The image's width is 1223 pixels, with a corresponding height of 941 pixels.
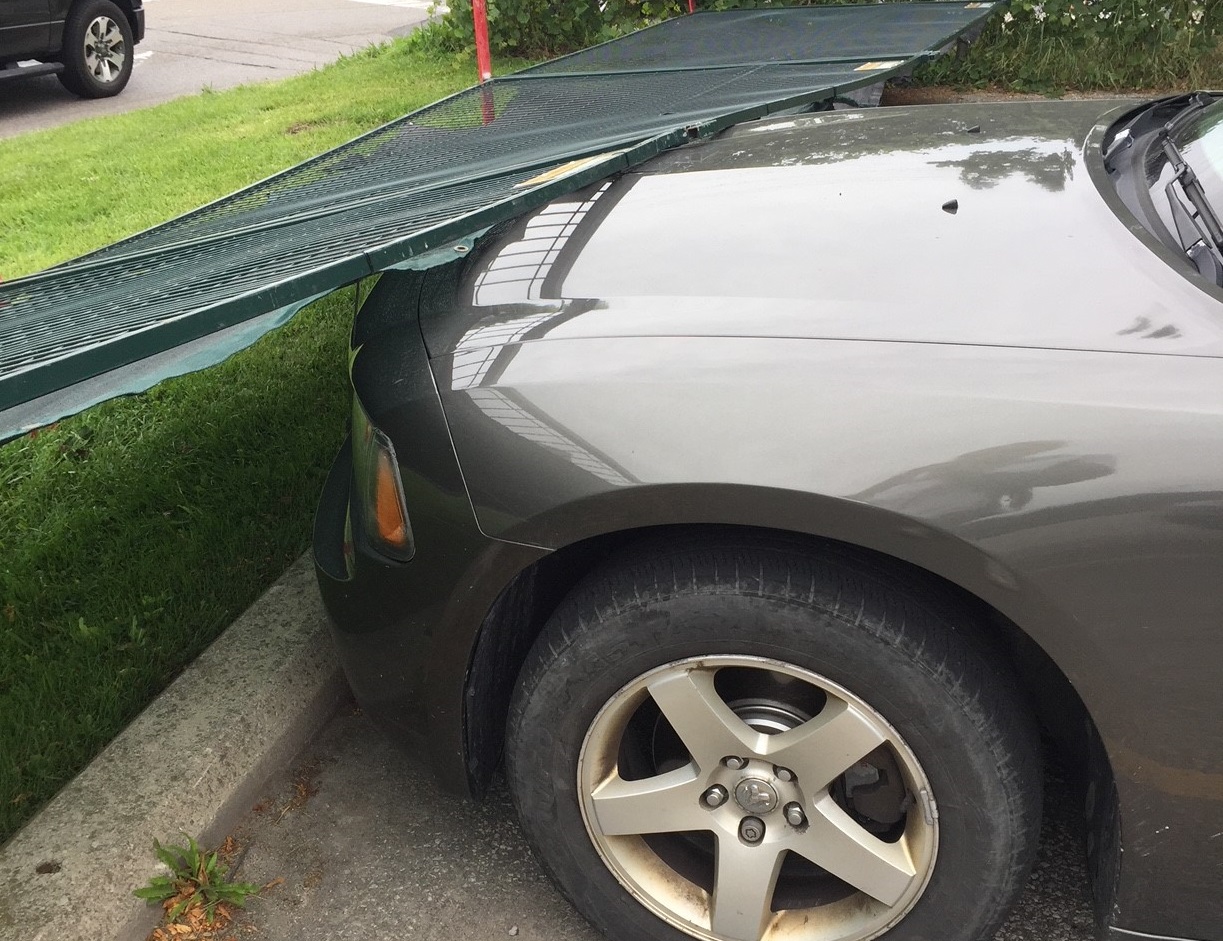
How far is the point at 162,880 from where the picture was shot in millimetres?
2096

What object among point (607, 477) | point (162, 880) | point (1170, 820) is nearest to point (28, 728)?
point (162, 880)

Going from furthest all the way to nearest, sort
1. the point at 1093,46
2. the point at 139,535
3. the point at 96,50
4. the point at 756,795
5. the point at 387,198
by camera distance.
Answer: the point at 96,50
the point at 1093,46
the point at 139,535
the point at 387,198
the point at 756,795

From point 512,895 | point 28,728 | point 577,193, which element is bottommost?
point 512,895

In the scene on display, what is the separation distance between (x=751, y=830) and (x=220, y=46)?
11567 millimetres

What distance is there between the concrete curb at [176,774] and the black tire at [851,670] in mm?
832

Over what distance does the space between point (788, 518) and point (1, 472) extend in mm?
2766

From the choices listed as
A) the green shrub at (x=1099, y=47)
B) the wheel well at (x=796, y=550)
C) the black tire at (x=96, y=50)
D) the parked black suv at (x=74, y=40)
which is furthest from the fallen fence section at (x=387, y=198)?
the black tire at (x=96, y=50)

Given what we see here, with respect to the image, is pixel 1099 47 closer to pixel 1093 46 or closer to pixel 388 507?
pixel 1093 46

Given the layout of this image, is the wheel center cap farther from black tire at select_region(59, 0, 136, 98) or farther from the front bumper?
black tire at select_region(59, 0, 136, 98)

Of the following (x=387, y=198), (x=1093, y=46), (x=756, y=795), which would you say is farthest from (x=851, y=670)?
(x=1093, y=46)

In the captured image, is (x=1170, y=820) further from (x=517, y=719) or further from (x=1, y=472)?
(x=1, y=472)

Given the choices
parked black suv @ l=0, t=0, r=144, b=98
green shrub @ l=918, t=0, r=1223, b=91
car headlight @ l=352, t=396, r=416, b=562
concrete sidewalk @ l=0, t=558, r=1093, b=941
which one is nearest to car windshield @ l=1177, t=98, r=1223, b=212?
concrete sidewalk @ l=0, t=558, r=1093, b=941

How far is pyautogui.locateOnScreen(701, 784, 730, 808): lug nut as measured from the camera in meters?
1.81

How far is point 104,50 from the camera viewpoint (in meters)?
8.80
